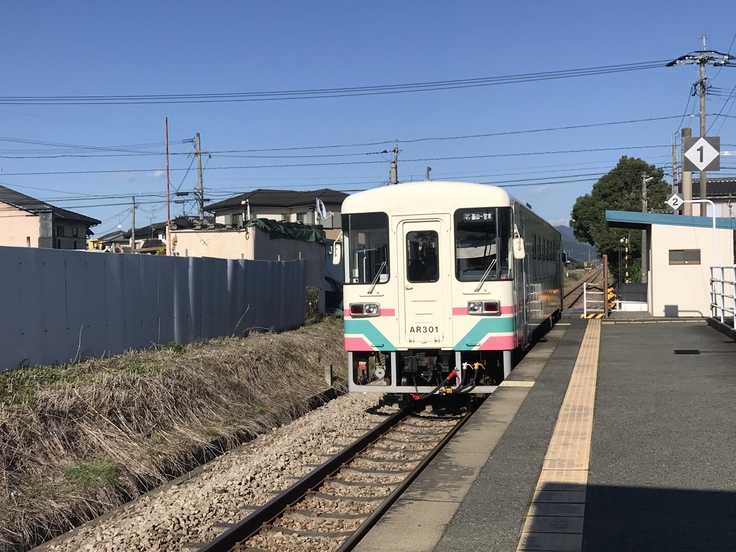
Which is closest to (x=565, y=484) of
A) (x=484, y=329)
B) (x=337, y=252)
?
(x=484, y=329)

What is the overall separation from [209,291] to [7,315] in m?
5.86

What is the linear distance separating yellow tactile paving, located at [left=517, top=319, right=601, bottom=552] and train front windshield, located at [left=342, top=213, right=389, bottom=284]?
297cm

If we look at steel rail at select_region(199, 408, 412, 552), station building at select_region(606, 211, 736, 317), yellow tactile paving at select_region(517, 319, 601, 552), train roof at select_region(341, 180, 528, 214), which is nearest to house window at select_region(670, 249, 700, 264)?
station building at select_region(606, 211, 736, 317)

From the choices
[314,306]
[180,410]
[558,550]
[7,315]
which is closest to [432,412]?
[180,410]

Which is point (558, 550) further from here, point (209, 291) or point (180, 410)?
point (209, 291)

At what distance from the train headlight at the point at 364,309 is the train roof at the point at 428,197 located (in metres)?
1.28

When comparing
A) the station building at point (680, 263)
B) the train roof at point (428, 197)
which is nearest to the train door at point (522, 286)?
the train roof at point (428, 197)

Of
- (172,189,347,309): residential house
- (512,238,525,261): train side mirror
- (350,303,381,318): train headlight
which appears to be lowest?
(350,303,381,318): train headlight

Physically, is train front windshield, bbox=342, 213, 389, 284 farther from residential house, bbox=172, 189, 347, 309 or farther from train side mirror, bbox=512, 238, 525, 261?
residential house, bbox=172, 189, 347, 309

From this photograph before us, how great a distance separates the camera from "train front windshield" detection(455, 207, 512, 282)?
10.3 metres

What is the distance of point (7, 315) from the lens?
970 cm

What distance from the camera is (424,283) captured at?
1058cm

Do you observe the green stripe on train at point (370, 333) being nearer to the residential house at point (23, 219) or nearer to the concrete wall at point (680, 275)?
the concrete wall at point (680, 275)

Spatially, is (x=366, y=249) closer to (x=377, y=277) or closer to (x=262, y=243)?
(x=377, y=277)
